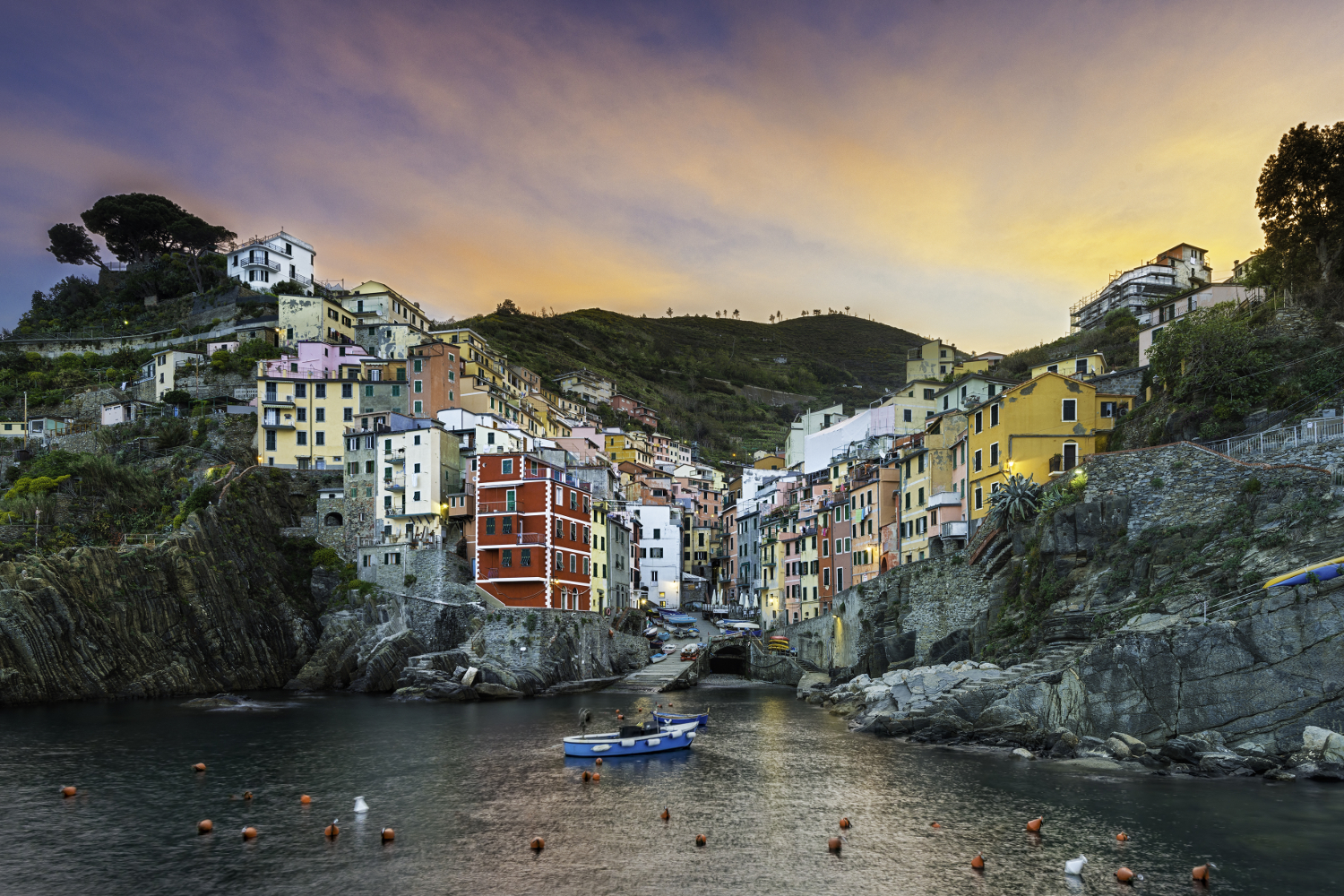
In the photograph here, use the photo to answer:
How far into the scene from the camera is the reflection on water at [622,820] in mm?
28438

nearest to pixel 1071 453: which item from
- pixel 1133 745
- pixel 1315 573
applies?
pixel 1315 573

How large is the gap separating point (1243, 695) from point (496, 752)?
34.8 meters

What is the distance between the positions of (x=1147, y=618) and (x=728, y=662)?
61532 mm

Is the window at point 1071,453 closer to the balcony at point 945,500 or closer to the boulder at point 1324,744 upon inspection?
the balcony at point 945,500

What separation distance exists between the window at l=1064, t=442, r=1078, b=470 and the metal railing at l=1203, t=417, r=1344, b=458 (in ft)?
43.9

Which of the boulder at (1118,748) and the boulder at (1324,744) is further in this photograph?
the boulder at (1118,748)

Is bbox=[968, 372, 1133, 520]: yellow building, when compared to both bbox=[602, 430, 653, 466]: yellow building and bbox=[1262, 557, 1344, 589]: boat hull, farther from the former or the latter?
bbox=[602, 430, 653, 466]: yellow building

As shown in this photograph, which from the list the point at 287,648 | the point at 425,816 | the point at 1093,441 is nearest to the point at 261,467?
the point at 287,648

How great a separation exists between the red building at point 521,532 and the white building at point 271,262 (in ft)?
231

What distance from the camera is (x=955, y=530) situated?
68500 millimetres

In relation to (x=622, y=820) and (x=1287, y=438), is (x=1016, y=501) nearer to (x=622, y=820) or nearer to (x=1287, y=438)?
(x=1287, y=438)

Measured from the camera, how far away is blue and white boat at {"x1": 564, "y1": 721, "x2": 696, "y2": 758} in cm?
4700

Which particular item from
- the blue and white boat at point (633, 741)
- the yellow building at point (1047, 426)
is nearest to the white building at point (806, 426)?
the yellow building at point (1047, 426)

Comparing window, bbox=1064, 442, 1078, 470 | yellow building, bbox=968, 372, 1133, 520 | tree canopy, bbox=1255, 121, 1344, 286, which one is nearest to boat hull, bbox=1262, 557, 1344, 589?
yellow building, bbox=968, 372, 1133, 520
